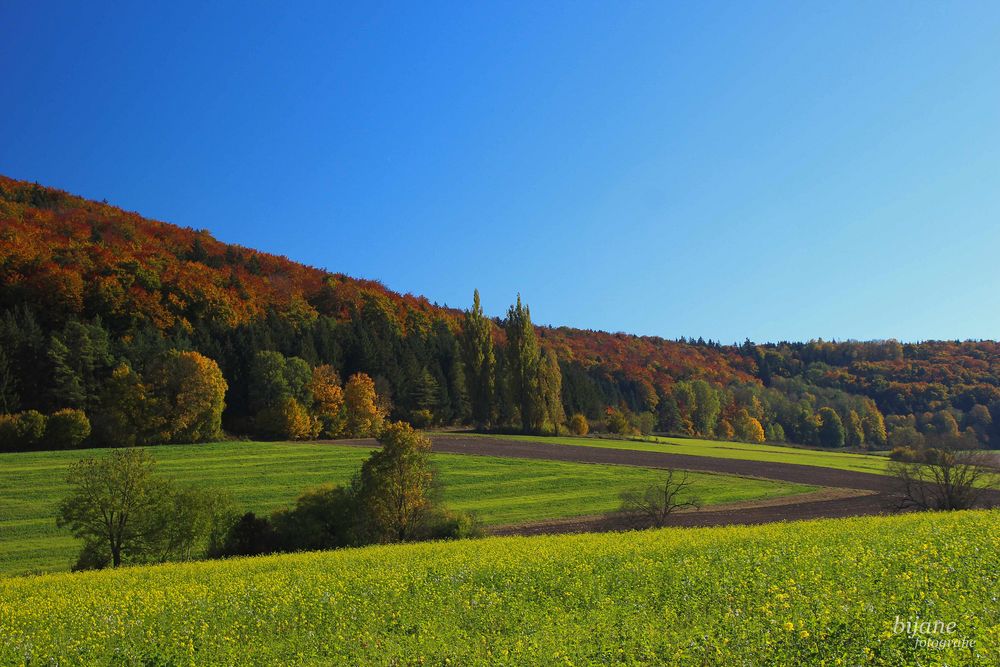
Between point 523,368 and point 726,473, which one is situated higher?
point 523,368

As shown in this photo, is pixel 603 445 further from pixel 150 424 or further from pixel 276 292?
pixel 276 292

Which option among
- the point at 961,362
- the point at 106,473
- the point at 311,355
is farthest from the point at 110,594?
the point at 961,362

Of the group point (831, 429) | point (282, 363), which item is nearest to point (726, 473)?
point (282, 363)

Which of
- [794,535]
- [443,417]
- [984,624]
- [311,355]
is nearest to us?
[984,624]

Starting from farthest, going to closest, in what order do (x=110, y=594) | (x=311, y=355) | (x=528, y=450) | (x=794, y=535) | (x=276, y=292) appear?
1. (x=276, y=292)
2. (x=311, y=355)
3. (x=528, y=450)
4. (x=794, y=535)
5. (x=110, y=594)

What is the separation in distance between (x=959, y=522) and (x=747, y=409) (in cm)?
14554

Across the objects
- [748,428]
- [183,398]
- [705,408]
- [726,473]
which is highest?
[183,398]

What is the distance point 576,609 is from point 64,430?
71.5 meters

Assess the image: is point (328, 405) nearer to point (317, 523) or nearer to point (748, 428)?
point (317, 523)

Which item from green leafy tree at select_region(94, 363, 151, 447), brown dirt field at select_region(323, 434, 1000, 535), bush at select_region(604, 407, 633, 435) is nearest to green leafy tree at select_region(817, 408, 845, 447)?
bush at select_region(604, 407, 633, 435)

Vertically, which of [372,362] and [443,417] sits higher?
[372,362]

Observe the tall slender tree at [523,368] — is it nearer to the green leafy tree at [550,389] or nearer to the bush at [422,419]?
the green leafy tree at [550,389]

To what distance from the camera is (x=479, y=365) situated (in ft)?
349

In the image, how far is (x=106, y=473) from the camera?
36.0 m
